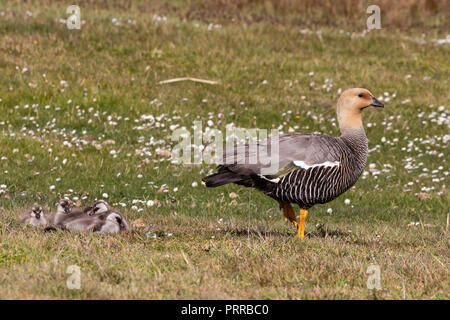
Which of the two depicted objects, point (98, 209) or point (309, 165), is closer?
point (309, 165)

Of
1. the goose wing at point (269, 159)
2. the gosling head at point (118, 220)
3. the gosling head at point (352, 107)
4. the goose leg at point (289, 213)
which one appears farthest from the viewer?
the gosling head at point (352, 107)

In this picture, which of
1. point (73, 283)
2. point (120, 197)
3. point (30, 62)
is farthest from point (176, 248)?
point (30, 62)

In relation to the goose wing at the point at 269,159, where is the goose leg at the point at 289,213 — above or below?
below

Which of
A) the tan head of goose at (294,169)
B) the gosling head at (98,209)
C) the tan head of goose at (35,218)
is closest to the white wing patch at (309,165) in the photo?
the tan head of goose at (294,169)

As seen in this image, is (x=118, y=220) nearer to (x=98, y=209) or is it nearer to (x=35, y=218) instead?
(x=98, y=209)

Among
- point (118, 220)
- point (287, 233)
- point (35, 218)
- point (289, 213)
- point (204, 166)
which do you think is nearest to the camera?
point (118, 220)

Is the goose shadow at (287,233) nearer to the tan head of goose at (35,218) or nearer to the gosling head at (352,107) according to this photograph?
the gosling head at (352,107)

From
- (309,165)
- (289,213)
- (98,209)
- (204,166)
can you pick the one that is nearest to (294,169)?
(309,165)

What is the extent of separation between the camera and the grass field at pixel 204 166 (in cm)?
619

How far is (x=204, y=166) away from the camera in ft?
44.8

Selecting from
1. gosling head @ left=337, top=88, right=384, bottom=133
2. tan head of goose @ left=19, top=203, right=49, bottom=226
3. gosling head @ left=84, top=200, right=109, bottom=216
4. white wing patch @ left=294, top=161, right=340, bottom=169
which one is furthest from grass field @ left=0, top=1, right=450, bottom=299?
gosling head @ left=337, top=88, right=384, bottom=133

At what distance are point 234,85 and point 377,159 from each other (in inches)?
197

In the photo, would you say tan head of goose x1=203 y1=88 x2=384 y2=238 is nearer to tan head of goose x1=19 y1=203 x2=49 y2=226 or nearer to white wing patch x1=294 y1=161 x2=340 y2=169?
white wing patch x1=294 y1=161 x2=340 y2=169
